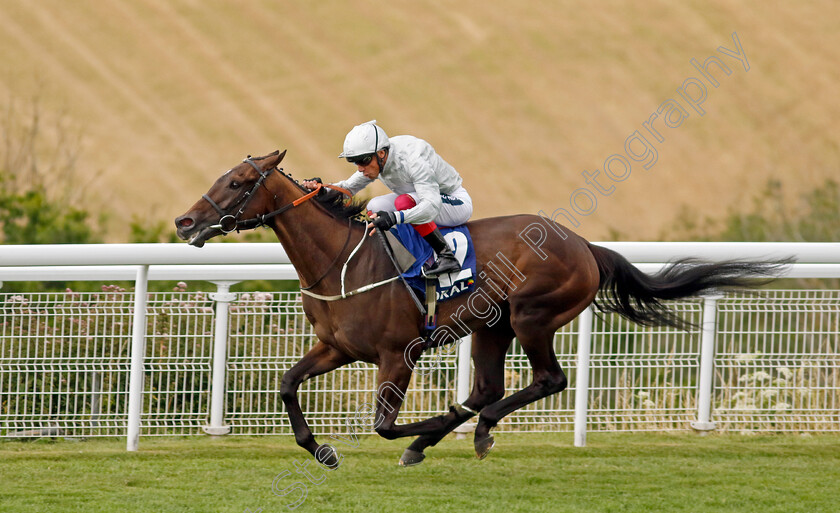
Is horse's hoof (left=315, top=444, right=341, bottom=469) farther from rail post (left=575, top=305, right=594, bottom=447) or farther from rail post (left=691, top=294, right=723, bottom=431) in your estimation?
rail post (left=691, top=294, right=723, bottom=431)

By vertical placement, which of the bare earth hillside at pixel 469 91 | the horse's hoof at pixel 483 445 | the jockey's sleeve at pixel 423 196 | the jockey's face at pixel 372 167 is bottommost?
the horse's hoof at pixel 483 445

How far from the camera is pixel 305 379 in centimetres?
415

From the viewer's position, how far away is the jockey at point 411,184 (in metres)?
3.92

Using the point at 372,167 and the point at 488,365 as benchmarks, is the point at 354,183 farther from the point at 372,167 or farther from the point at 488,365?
the point at 488,365

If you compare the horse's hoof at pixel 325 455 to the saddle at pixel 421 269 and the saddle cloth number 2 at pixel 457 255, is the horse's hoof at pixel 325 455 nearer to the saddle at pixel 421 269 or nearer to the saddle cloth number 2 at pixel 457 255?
the saddle at pixel 421 269

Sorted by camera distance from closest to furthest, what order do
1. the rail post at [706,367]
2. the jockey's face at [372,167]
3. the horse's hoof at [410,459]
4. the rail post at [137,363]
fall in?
1. the jockey's face at [372,167]
2. the horse's hoof at [410,459]
3. the rail post at [137,363]
4. the rail post at [706,367]

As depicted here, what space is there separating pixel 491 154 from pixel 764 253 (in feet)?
66.1

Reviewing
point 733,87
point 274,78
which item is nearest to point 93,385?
point 274,78

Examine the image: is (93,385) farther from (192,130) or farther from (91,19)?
(91,19)

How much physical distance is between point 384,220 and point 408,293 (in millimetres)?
371

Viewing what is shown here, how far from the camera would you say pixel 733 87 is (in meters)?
27.8

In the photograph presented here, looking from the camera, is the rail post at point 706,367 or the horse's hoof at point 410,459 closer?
the horse's hoof at point 410,459

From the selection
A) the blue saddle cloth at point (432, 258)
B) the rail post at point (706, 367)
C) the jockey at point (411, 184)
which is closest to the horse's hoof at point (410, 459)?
the blue saddle cloth at point (432, 258)

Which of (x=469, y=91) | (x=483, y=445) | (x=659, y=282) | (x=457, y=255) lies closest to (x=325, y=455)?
(x=483, y=445)
